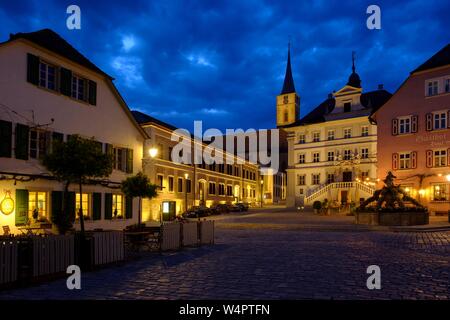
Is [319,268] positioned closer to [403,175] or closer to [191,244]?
[191,244]

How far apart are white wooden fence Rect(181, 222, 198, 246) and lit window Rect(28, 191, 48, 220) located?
22.0 feet

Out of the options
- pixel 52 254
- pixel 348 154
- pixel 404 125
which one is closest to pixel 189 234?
pixel 52 254

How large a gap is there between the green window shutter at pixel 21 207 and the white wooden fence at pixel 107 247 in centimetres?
682

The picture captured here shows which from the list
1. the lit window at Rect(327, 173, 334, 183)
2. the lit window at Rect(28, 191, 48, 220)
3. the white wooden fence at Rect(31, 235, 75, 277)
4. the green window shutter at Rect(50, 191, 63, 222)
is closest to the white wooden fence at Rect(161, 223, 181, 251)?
the white wooden fence at Rect(31, 235, 75, 277)

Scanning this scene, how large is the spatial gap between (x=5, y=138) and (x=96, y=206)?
598 cm

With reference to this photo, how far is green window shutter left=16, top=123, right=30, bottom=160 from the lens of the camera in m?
16.1

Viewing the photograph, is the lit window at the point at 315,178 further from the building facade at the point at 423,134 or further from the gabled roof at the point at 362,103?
the building facade at the point at 423,134

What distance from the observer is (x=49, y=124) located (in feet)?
58.2

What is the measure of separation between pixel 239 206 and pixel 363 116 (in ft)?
60.1

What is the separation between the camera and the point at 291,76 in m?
86.8

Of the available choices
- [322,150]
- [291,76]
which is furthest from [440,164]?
[291,76]

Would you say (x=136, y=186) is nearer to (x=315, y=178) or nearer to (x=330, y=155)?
(x=330, y=155)

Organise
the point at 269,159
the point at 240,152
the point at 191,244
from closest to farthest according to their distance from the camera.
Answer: the point at 191,244, the point at 240,152, the point at 269,159
